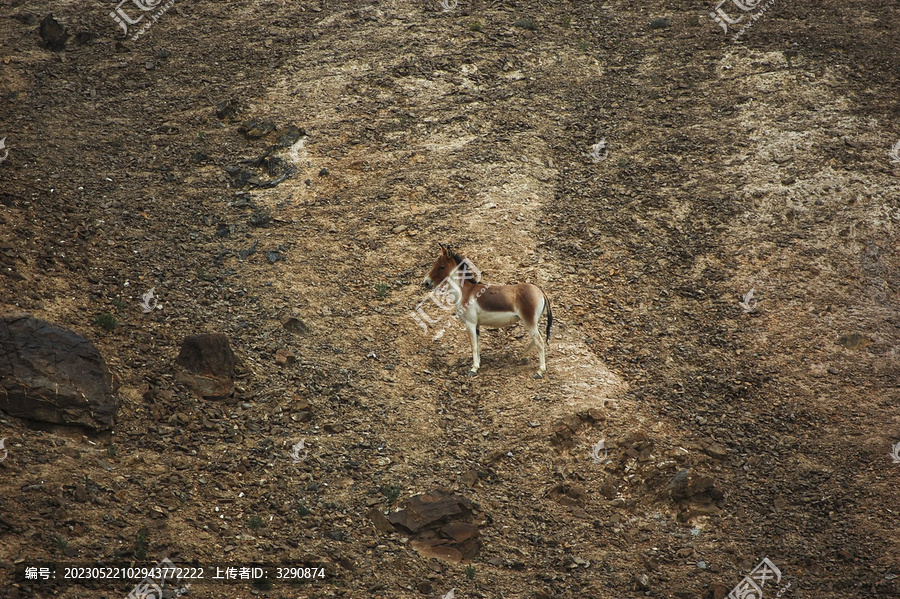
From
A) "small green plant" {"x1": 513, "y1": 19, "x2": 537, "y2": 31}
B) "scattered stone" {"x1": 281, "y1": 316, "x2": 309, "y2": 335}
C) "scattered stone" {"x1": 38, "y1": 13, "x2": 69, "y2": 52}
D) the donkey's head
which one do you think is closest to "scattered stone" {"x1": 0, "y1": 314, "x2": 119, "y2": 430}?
"scattered stone" {"x1": 281, "y1": 316, "x2": 309, "y2": 335}

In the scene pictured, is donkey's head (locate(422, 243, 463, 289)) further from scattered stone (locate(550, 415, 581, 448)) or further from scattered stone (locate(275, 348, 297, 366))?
scattered stone (locate(550, 415, 581, 448))

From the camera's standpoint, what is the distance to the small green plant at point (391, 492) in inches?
467

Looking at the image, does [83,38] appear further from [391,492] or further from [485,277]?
[391,492]

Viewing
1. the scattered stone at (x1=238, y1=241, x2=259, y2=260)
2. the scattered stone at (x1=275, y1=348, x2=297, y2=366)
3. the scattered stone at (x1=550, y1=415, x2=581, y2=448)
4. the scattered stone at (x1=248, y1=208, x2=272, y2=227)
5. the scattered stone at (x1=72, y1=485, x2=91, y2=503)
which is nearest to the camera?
the scattered stone at (x1=72, y1=485, x2=91, y2=503)

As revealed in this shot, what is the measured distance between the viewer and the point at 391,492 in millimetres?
11938

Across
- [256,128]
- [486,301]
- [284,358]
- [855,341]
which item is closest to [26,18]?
[256,128]

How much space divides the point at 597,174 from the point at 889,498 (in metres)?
11.9

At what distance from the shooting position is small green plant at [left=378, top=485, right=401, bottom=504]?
11.9 meters

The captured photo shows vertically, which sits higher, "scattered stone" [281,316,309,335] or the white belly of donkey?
the white belly of donkey

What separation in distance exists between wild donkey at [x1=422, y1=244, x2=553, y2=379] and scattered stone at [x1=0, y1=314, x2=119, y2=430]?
663 centimetres

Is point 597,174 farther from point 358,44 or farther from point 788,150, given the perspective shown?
point 358,44

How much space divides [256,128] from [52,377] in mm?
12601

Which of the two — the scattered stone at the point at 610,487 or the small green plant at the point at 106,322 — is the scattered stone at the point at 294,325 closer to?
the small green plant at the point at 106,322

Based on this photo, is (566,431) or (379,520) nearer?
(379,520)
